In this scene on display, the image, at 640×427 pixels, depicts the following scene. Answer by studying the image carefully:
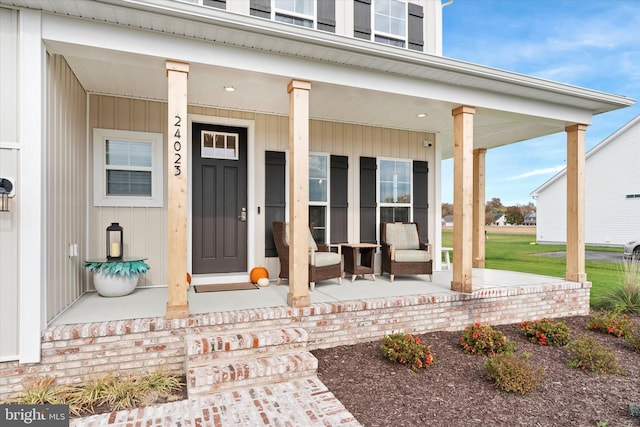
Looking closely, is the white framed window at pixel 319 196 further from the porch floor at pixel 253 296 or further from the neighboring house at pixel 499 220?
the neighboring house at pixel 499 220

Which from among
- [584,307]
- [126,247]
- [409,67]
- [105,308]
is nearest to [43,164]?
[105,308]

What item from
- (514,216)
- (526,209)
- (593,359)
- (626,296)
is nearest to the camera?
(593,359)

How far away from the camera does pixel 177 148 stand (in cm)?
324

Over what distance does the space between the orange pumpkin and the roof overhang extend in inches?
90.9

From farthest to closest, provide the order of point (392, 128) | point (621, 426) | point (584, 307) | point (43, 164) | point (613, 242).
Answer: point (613, 242), point (392, 128), point (584, 307), point (43, 164), point (621, 426)

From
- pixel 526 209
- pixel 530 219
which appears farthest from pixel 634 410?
pixel 526 209

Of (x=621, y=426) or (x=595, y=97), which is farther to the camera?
(x=595, y=97)

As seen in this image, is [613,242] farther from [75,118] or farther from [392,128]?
[75,118]

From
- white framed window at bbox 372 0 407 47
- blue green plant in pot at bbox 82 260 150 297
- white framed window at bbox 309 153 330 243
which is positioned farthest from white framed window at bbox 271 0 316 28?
blue green plant in pot at bbox 82 260 150 297

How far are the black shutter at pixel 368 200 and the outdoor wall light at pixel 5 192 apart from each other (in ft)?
14.7

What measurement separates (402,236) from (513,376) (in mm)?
3148

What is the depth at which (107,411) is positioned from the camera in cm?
263

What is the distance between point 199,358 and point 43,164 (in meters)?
2.03

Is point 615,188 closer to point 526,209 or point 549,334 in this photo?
point 549,334
